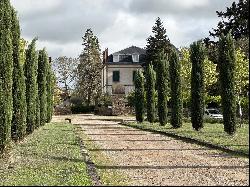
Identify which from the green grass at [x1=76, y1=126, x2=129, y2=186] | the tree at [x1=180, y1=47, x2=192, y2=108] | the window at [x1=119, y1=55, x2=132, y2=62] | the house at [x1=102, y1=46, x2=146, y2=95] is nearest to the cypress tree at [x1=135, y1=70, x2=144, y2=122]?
the tree at [x1=180, y1=47, x2=192, y2=108]

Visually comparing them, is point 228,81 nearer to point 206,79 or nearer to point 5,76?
point 5,76

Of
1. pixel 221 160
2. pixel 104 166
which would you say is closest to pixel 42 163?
pixel 104 166

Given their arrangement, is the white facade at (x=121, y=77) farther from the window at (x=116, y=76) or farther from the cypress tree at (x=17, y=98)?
the cypress tree at (x=17, y=98)

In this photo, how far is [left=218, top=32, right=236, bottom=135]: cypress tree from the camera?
78.5 feet

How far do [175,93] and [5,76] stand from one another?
1817cm

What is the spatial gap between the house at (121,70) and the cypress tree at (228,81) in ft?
171

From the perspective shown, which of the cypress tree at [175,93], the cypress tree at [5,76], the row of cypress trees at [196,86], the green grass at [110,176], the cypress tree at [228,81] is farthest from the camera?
the cypress tree at [175,93]

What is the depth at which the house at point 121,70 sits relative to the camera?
77.1m

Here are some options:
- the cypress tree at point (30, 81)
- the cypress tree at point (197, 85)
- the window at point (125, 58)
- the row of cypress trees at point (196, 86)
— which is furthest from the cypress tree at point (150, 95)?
the window at point (125, 58)

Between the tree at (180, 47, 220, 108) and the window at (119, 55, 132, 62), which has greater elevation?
the window at (119, 55, 132, 62)

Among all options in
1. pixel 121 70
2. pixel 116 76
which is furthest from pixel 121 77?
pixel 121 70

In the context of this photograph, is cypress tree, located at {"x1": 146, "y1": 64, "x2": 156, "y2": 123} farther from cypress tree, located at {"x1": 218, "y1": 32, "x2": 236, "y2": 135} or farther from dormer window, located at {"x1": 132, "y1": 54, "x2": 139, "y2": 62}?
dormer window, located at {"x1": 132, "y1": 54, "x2": 139, "y2": 62}

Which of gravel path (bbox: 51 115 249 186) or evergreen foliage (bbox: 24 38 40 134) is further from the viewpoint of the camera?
evergreen foliage (bbox: 24 38 40 134)

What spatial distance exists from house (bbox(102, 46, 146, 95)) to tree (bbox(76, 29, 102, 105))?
2.23m
